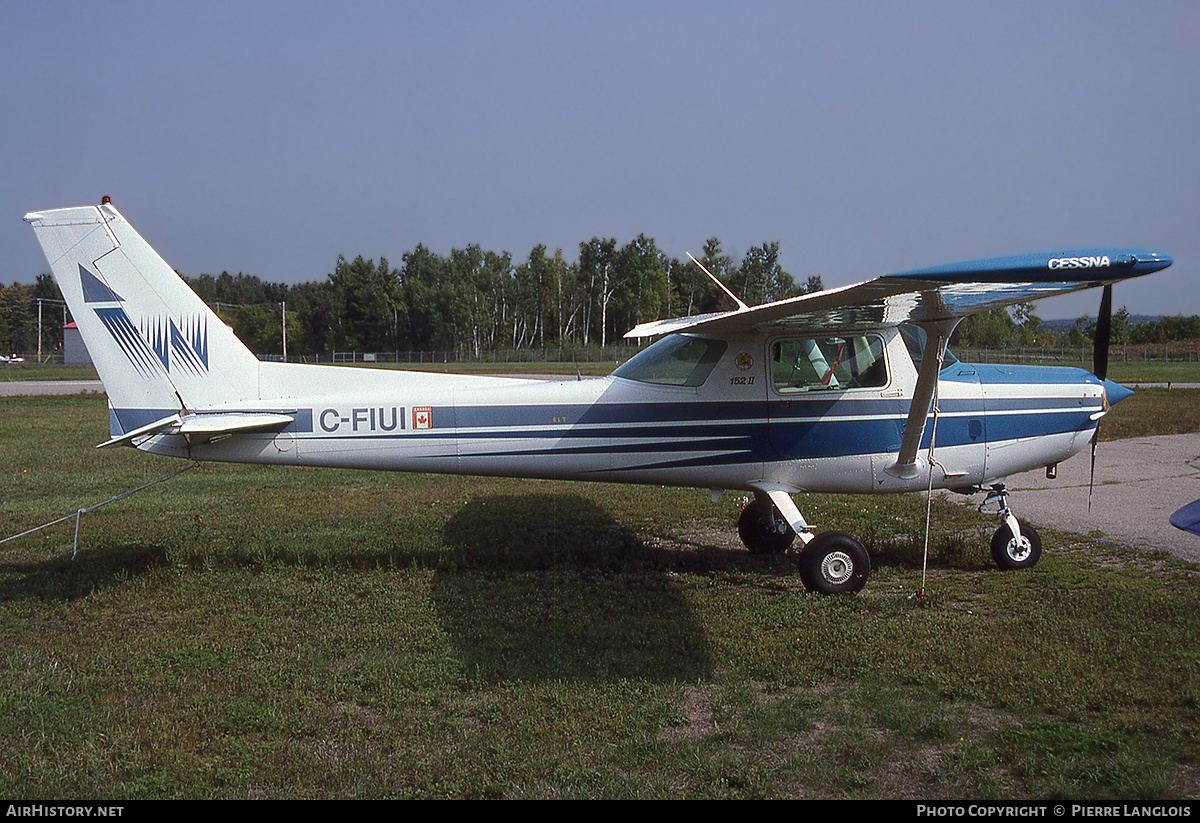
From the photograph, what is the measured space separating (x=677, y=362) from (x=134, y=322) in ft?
16.0

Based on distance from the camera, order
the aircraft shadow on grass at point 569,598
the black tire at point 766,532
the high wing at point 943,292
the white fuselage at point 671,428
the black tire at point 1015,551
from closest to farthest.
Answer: the high wing at point 943,292
the aircraft shadow on grass at point 569,598
the white fuselage at point 671,428
the black tire at point 1015,551
the black tire at point 766,532

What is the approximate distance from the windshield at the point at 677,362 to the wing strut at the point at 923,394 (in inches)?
68.2

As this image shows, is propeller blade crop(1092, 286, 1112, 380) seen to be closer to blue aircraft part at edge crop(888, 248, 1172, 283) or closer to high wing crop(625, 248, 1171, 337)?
high wing crop(625, 248, 1171, 337)

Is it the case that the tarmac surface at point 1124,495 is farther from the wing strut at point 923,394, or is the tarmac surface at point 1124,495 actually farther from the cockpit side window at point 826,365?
the cockpit side window at point 826,365

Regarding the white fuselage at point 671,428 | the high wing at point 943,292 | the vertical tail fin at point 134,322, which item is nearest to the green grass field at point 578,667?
the white fuselage at point 671,428

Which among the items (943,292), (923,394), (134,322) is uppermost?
(943,292)

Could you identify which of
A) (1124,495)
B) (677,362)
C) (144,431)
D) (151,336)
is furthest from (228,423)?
(1124,495)

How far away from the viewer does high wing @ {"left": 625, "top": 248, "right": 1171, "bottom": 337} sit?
186 inches

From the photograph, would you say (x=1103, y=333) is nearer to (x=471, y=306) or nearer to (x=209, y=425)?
(x=209, y=425)

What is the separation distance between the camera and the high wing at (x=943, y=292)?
4.72 meters

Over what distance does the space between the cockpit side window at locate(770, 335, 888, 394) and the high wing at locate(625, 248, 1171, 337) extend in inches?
11.7

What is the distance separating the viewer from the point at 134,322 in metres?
7.25

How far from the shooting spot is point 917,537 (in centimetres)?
897
